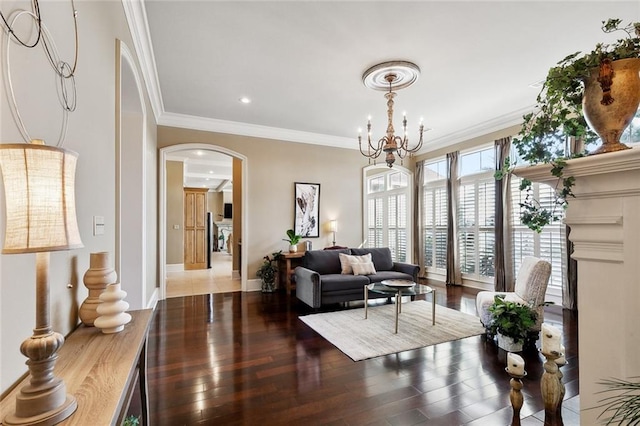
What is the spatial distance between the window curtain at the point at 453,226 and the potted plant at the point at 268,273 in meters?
3.55

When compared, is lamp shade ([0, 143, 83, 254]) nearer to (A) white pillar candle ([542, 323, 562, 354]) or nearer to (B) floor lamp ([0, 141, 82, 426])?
(B) floor lamp ([0, 141, 82, 426])

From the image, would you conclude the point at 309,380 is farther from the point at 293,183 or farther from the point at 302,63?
the point at 293,183

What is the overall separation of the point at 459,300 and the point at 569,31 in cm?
390

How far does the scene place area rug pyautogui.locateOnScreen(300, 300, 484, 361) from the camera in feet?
10.5

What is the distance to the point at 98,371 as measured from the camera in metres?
1.12

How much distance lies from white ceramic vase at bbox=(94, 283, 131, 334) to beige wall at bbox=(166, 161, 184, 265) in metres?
7.33

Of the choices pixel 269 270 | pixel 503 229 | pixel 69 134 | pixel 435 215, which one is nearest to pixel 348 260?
pixel 269 270

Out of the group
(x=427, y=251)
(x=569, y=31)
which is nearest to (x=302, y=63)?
(x=569, y=31)

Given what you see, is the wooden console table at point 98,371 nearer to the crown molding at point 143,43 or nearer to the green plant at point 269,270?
the crown molding at point 143,43

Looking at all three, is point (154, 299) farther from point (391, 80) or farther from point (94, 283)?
point (391, 80)

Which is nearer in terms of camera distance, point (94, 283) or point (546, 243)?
point (94, 283)

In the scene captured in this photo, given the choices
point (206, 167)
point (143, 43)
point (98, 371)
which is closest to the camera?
point (98, 371)

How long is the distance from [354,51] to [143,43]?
222 cm

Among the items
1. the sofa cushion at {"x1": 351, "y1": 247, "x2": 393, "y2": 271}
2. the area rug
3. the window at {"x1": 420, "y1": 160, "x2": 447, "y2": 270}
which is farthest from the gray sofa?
the window at {"x1": 420, "y1": 160, "x2": 447, "y2": 270}
